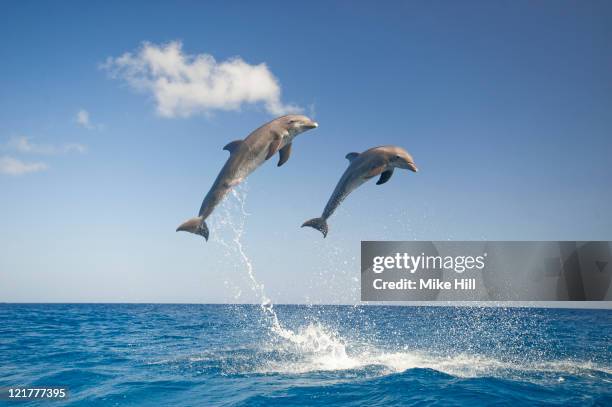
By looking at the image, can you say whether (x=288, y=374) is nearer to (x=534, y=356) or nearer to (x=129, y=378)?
(x=129, y=378)

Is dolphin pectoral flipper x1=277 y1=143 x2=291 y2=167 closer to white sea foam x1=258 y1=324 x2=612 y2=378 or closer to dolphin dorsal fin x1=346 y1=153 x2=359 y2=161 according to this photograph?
dolphin dorsal fin x1=346 y1=153 x2=359 y2=161

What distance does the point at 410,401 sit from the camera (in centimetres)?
1000

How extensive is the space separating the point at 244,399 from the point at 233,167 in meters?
5.42

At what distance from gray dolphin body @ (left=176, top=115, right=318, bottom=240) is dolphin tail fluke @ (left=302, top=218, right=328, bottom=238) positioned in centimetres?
175

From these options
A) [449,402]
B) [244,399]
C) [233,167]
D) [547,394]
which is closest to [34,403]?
[244,399]

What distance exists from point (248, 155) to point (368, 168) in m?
2.14

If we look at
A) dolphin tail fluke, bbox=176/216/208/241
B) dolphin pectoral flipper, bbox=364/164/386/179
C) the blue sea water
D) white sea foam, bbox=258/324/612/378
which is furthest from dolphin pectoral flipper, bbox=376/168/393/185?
white sea foam, bbox=258/324/612/378

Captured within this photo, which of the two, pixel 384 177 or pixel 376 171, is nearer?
pixel 376 171

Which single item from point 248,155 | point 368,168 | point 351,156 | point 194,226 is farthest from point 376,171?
point 194,226

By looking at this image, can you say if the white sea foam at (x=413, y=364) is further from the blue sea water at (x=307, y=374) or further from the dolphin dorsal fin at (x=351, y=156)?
A: the dolphin dorsal fin at (x=351, y=156)

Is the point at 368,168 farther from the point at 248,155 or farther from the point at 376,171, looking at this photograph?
A: the point at 248,155

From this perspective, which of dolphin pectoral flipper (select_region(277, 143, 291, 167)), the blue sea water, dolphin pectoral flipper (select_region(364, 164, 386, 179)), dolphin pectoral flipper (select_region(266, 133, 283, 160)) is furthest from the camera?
the blue sea water

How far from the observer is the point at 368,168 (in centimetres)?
824

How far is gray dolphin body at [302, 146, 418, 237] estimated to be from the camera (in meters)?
8.23
